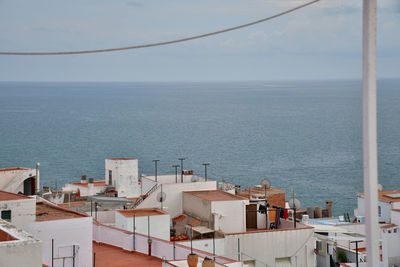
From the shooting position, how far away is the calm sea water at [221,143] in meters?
72.7

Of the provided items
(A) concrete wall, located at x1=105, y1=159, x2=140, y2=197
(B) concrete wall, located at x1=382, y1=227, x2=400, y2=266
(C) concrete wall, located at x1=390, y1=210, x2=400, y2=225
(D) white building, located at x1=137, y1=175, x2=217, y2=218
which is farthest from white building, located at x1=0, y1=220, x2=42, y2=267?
(A) concrete wall, located at x1=105, y1=159, x2=140, y2=197

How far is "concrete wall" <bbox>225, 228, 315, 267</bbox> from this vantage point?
68.4 feet

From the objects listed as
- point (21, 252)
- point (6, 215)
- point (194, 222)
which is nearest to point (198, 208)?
point (194, 222)

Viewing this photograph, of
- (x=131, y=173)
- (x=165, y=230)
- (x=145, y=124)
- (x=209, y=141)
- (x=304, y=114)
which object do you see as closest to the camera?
(x=165, y=230)

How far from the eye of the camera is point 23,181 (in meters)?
25.0

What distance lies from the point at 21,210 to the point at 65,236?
1155 millimetres

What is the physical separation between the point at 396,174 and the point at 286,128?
52375 millimetres

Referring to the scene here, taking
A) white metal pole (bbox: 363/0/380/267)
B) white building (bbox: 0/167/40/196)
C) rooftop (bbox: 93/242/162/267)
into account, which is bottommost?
rooftop (bbox: 93/242/162/267)

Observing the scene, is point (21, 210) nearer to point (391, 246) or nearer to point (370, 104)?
point (370, 104)

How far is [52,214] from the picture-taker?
15984 millimetres

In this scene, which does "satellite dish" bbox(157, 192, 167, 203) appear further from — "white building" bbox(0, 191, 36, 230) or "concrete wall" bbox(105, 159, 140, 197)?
"concrete wall" bbox(105, 159, 140, 197)

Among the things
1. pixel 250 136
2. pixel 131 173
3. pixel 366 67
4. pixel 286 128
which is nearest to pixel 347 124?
pixel 286 128

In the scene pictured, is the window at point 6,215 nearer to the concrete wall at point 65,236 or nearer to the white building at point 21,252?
the concrete wall at point 65,236

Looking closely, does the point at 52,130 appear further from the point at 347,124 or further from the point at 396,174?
the point at 396,174
